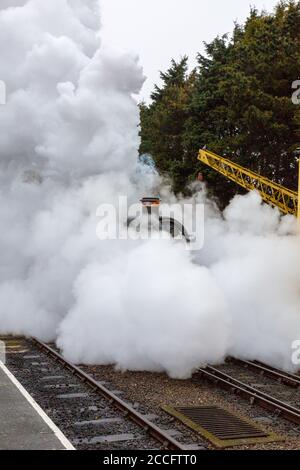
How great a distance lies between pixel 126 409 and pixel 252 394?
2.48 m

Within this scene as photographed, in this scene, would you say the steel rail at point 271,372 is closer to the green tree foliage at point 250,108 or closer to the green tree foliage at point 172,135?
the green tree foliage at point 250,108

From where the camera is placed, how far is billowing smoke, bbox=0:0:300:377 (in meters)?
11.1

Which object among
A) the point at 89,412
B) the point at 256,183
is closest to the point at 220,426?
the point at 89,412

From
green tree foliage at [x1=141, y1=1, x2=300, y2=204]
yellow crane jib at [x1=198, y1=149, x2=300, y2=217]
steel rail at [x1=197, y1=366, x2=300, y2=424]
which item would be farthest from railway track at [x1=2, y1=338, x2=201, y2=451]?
green tree foliage at [x1=141, y1=1, x2=300, y2=204]

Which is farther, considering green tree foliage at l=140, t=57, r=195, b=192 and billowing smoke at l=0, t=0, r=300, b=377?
green tree foliage at l=140, t=57, r=195, b=192

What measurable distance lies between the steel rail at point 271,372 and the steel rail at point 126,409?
3.82 metres

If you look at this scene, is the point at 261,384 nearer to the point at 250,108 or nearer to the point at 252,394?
the point at 252,394

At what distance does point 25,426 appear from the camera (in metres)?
7.88

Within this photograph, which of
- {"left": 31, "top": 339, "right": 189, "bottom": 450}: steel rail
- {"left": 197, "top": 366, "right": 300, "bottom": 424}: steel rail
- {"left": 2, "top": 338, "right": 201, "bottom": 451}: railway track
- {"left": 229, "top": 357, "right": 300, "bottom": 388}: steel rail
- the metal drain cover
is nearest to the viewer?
{"left": 31, "top": 339, "right": 189, "bottom": 450}: steel rail

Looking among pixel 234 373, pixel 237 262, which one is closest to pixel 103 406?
pixel 234 373

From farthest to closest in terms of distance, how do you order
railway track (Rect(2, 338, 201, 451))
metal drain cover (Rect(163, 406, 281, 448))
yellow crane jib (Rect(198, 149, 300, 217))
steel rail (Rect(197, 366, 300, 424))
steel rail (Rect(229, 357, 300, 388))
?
yellow crane jib (Rect(198, 149, 300, 217))
steel rail (Rect(229, 357, 300, 388))
steel rail (Rect(197, 366, 300, 424))
metal drain cover (Rect(163, 406, 281, 448))
railway track (Rect(2, 338, 201, 451))

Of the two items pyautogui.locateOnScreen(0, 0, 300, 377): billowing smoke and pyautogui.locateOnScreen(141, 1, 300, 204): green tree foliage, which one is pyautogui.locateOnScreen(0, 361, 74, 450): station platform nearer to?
pyautogui.locateOnScreen(0, 0, 300, 377): billowing smoke

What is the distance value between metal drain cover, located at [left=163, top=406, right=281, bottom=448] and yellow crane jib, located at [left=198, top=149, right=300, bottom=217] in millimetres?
14091

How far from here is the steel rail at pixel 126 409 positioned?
7504 millimetres
